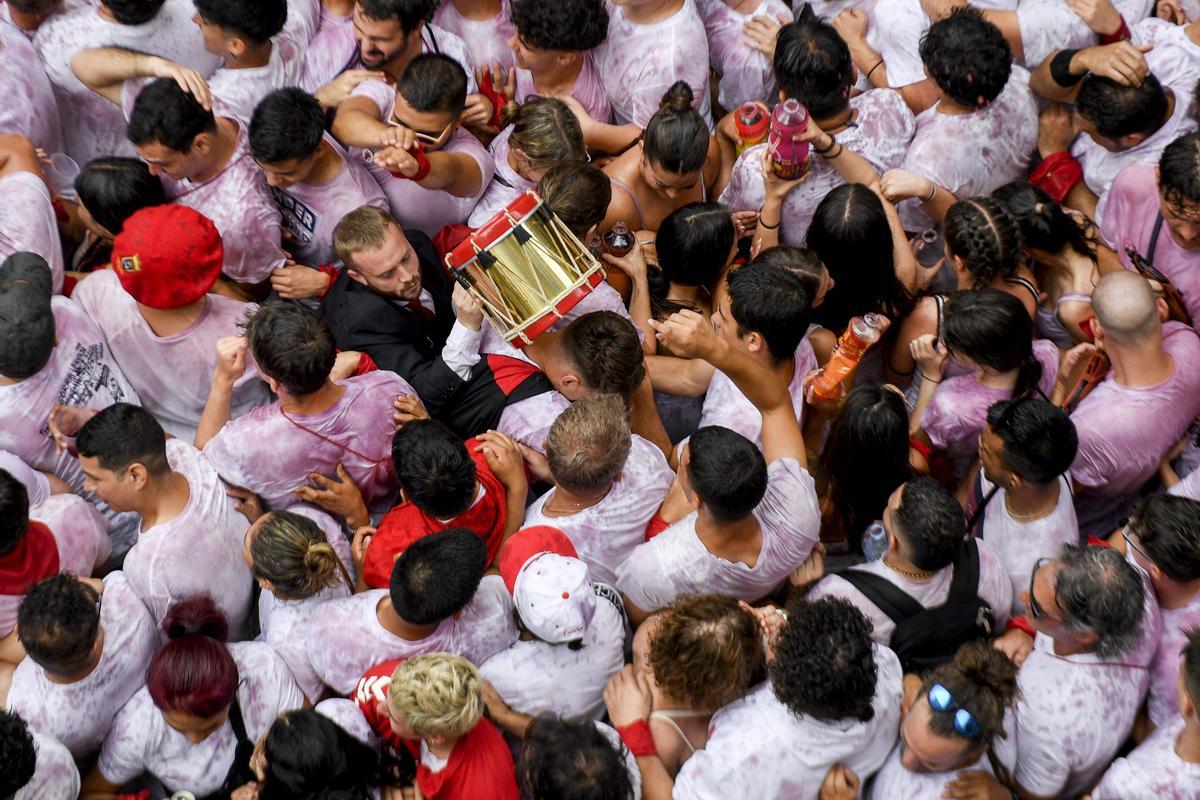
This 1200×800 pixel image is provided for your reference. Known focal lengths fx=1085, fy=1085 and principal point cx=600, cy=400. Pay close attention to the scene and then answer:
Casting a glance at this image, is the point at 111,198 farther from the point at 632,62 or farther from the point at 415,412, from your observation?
the point at 632,62

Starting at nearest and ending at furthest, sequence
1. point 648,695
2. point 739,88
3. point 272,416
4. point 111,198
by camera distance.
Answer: point 648,695 < point 272,416 < point 111,198 < point 739,88

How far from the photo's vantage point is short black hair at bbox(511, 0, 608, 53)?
4805 mm

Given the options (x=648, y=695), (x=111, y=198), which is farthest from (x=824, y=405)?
(x=111, y=198)

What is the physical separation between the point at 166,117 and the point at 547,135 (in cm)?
150

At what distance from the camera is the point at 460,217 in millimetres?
5020

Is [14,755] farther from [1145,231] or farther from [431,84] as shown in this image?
[1145,231]

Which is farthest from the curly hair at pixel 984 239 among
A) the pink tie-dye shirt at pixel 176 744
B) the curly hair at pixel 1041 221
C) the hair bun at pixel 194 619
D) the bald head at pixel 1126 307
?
the hair bun at pixel 194 619

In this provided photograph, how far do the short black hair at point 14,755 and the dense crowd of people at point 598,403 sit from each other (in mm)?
37

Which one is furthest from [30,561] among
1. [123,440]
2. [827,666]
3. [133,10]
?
[827,666]

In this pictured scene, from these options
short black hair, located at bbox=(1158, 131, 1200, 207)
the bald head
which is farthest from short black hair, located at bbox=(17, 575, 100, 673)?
short black hair, located at bbox=(1158, 131, 1200, 207)

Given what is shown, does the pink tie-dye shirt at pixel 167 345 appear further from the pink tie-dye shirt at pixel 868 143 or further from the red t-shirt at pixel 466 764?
the pink tie-dye shirt at pixel 868 143

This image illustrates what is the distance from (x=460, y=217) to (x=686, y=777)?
2.85m

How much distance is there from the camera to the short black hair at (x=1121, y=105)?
448cm

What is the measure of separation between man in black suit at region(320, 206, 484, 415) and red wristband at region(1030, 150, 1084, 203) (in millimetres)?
2695
